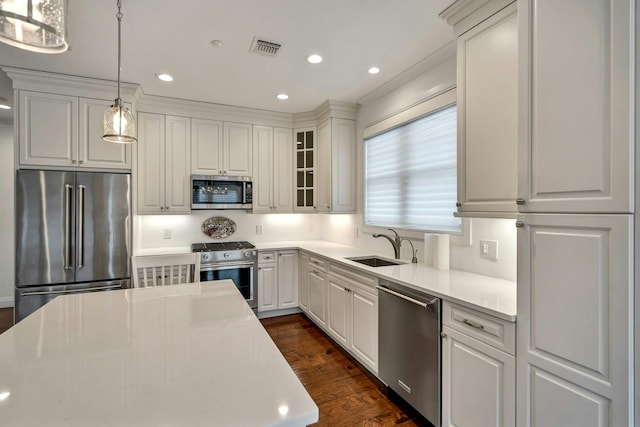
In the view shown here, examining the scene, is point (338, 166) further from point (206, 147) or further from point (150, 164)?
point (150, 164)

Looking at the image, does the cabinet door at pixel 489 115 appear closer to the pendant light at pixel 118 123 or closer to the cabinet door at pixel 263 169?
the pendant light at pixel 118 123

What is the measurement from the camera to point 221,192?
12.6 feet

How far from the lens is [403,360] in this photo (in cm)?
209

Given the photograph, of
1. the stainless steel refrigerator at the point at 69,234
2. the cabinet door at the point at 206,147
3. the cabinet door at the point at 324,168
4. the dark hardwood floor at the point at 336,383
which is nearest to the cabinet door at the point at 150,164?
the cabinet door at the point at 206,147

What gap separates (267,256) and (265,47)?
7.68 feet

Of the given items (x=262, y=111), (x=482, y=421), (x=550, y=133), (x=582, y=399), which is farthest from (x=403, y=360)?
(x=262, y=111)

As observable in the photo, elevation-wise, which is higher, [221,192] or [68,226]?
[221,192]

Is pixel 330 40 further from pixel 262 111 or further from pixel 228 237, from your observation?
pixel 228 237

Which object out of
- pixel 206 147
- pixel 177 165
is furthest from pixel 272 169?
pixel 177 165

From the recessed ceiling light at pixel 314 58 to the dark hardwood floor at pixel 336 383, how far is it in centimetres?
267

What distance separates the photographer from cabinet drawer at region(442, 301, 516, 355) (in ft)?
4.74

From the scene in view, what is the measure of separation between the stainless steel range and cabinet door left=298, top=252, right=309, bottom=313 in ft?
1.86

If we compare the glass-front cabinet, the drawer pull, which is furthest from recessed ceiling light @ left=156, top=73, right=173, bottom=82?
the drawer pull

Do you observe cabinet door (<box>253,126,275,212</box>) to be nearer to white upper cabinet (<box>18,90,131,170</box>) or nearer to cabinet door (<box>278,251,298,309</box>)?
cabinet door (<box>278,251,298,309</box>)
